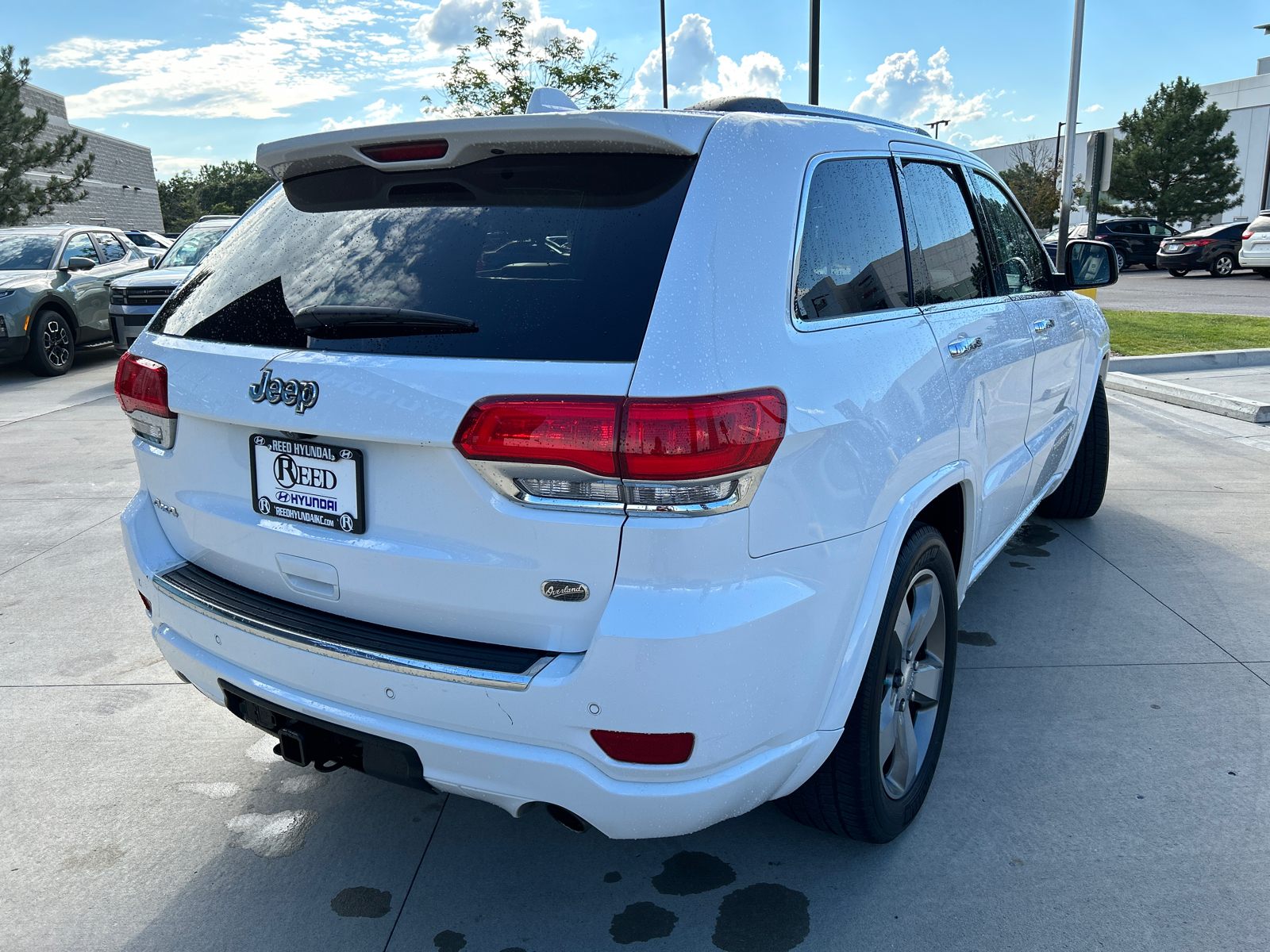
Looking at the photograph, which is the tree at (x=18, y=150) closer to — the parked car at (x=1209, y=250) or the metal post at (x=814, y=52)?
the metal post at (x=814, y=52)

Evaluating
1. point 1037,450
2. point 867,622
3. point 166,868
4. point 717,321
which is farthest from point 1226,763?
point 166,868

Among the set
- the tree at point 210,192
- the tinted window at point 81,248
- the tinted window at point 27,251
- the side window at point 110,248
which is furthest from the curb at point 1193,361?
the tree at point 210,192

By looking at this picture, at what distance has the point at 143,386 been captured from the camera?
97.8 inches

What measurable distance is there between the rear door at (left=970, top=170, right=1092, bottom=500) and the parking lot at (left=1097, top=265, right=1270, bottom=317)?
14.3 metres

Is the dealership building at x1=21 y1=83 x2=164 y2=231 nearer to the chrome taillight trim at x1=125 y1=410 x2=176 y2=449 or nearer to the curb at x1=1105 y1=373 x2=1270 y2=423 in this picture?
the curb at x1=1105 y1=373 x2=1270 y2=423

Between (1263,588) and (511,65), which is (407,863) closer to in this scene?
(1263,588)

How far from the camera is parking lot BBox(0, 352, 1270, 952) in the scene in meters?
2.32

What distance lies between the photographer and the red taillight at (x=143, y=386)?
7.91 ft

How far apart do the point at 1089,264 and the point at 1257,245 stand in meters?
24.2

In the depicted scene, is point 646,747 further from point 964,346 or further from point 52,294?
point 52,294

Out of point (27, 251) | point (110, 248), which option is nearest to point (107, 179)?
point (110, 248)

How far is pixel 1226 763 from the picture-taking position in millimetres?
2943

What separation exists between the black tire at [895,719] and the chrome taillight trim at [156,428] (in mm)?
1784

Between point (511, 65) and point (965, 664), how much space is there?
22432 mm
